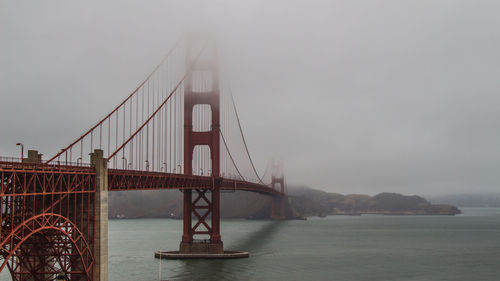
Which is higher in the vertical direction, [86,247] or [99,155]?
[99,155]

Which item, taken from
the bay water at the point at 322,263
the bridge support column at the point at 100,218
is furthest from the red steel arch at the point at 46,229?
the bay water at the point at 322,263

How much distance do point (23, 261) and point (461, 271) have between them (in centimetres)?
4797

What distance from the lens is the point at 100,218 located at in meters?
37.9

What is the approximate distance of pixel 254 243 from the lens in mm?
92250

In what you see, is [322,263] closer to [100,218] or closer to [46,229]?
[100,218]

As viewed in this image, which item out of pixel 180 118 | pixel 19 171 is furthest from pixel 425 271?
pixel 19 171

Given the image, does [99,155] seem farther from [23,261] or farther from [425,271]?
[425,271]

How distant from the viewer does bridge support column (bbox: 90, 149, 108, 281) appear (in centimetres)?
3797

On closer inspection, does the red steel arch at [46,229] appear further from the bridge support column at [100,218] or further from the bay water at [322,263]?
the bay water at [322,263]

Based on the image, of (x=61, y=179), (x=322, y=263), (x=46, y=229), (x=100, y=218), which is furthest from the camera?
(x=322, y=263)

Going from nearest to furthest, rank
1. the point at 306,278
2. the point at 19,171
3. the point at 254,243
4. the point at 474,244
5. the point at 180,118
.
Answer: the point at 19,171, the point at 306,278, the point at 180,118, the point at 254,243, the point at 474,244

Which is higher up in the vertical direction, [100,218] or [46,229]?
[100,218]

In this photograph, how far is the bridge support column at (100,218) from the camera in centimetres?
3797

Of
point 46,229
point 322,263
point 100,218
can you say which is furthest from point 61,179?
point 322,263
